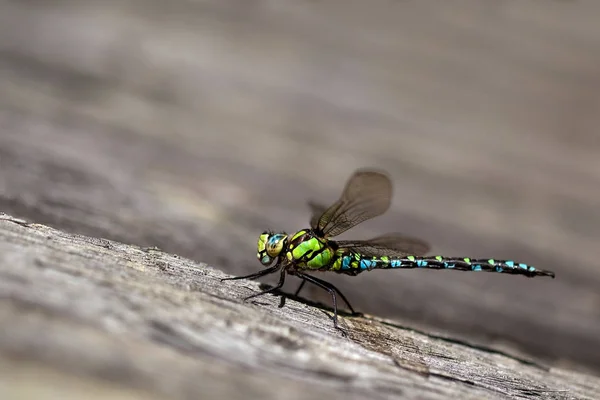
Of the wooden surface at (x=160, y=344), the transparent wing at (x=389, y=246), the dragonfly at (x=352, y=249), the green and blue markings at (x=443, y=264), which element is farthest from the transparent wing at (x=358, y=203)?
the wooden surface at (x=160, y=344)

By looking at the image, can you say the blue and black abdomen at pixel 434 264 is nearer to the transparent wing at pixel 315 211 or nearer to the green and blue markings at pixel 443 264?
the green and blue markings at pixel 443 264

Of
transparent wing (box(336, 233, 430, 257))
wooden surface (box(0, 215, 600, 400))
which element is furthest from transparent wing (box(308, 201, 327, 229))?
wooden surface (box(0, 215, 600, 400))

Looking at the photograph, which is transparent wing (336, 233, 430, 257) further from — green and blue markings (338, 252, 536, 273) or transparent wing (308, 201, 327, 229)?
transparent wing (308, 201, 327, 229)

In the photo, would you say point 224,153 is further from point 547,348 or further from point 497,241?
point 547,348

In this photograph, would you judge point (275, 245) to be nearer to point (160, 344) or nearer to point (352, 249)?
point (352, 249)

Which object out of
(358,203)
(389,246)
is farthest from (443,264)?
(358,203)

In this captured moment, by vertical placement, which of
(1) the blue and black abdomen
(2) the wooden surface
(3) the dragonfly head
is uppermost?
(1) the blue and black abdomen
